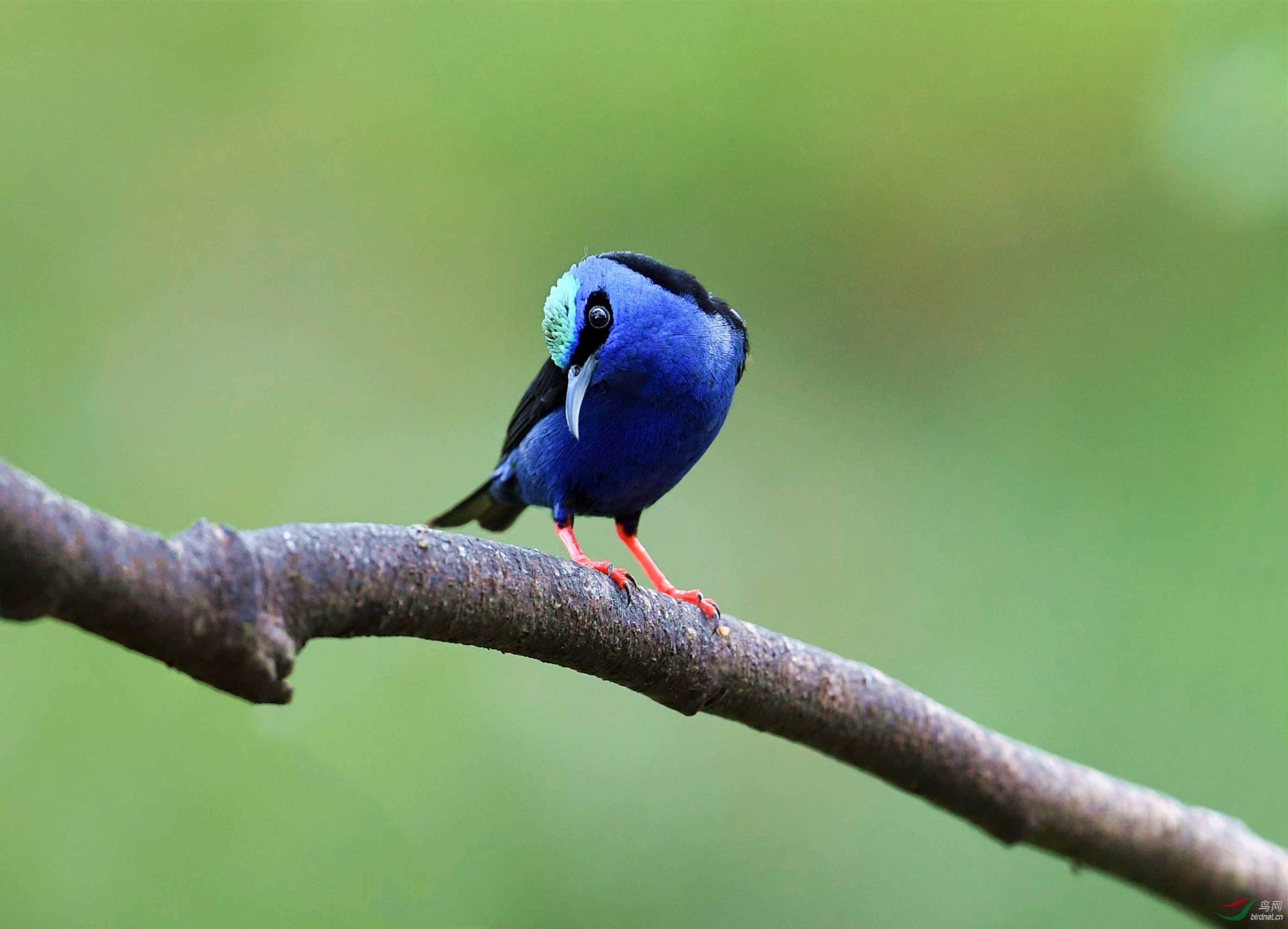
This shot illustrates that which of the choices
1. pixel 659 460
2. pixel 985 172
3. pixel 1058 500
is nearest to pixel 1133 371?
pixel 1058 500

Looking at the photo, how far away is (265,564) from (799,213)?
246 inches

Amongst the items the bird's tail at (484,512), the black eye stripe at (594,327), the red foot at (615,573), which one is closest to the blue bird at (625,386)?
the black eye stripe at (594,327)

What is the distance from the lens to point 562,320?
3957 mm

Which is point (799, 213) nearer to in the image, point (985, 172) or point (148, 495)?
point (985, 172)

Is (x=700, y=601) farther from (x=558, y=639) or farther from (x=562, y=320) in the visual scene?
(x=562, y=320)

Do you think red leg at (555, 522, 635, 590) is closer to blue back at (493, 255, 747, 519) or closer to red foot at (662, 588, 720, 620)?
blue back at (493, 255, 747, 519)

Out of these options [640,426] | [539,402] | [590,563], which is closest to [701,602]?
[590,563]

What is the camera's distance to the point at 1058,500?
7.13 metres

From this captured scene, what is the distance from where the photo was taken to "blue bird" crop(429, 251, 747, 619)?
155 inches

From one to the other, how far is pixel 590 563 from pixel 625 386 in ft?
2.59

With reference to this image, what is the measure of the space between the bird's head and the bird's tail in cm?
106

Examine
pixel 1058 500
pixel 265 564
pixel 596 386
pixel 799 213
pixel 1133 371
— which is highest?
pixel 799 213

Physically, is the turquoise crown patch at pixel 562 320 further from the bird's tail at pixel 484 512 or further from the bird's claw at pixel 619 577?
the bird's tail at pixel 484 512

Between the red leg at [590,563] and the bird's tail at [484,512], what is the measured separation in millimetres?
630
